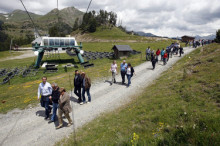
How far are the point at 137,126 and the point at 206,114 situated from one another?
2.93 m

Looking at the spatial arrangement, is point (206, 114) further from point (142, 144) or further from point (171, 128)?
point (142, 144)

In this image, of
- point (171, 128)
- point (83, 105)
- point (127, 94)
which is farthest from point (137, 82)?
point (171, 128)

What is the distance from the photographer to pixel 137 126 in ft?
20.0

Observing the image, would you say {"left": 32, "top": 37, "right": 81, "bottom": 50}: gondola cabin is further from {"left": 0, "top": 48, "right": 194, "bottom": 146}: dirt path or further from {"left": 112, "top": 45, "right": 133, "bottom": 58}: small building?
{"left": 0, "top": 48, "right": 194, "bottom": 146}: dirt path

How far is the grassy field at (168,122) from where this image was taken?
4.43 meters

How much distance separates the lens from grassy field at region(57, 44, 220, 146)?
4430 mm

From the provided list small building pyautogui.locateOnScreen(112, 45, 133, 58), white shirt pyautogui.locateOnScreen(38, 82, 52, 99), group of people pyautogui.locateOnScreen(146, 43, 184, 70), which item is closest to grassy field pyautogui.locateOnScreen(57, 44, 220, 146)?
white shirt pyautogui.locateOnScreen(38, 82, 52, 99)

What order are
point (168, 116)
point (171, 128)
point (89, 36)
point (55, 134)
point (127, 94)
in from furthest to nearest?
point (89, 36)
point (127, 94)
point (55, 134)
point (168, 116)
point (171, 128)

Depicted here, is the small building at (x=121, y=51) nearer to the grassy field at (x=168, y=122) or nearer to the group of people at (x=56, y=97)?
the group of people at (x=56, y=97)

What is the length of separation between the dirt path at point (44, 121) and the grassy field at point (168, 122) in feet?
2.60

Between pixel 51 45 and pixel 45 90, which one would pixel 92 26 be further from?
pixel 45 90

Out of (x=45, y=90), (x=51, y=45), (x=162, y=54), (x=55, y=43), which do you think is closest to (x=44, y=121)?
(x=45, y=90)

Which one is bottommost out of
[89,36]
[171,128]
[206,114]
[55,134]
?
[55,134]

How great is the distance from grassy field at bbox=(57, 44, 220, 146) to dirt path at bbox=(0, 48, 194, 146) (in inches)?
31.2
